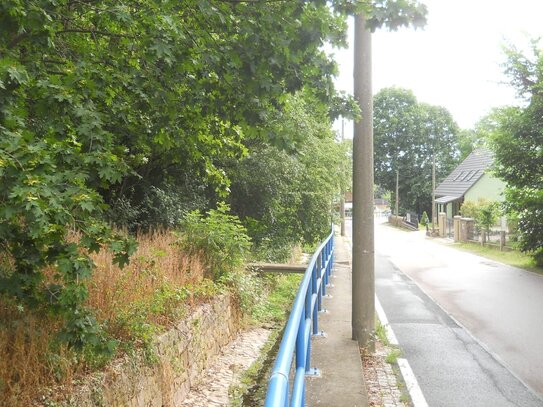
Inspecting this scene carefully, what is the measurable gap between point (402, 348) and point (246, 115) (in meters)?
4.03

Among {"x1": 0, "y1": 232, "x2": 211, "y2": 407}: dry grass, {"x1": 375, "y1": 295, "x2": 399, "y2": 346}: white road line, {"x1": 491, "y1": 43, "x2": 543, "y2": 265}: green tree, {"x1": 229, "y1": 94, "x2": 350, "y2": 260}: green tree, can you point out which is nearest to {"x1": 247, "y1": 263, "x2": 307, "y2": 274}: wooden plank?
{"x1": 375, "y1": 295, "x2": 399, "y2": 346}: white road line

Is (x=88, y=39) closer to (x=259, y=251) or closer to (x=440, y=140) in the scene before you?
(x=259, y=251)

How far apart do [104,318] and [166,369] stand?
0.79 metres

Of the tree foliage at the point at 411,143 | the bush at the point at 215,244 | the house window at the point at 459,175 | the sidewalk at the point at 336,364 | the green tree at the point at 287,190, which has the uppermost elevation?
the tree foliage at the point at 411,143

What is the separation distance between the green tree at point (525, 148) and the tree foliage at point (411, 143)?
151 feet

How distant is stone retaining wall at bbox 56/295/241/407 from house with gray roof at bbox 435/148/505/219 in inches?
1617

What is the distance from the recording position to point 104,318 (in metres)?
4.71

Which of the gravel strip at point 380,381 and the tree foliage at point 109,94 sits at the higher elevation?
the tree foliage at point 109,94

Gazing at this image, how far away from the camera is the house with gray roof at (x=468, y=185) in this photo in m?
45.8

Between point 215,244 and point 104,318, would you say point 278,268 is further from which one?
point 104,318

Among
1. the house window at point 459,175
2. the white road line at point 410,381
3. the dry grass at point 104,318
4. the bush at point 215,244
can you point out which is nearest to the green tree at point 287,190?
the bush at point 215,244

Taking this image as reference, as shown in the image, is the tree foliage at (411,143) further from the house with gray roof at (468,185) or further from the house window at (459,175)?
the house window at (459,175)

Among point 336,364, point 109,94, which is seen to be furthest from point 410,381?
point 109,94

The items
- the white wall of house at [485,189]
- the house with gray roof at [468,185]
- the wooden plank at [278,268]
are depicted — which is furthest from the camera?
the house with gray roof at [468,185]
